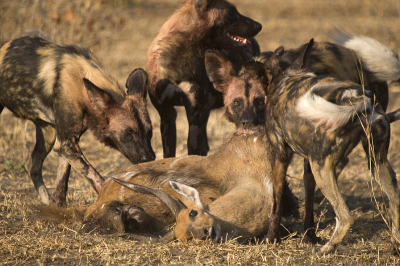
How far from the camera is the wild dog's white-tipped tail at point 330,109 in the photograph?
117 inches

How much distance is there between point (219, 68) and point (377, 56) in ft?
3.75

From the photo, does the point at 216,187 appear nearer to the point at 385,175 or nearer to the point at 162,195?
the point at 162,195

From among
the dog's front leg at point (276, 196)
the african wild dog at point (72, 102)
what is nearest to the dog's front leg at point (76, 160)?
the african wild dog at point (72, 102)

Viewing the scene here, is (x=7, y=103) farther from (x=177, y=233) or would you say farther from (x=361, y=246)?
(x=361, y=246)

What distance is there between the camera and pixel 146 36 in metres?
13.2

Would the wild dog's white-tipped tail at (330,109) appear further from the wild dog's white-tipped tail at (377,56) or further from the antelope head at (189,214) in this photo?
the wild dog's white-tipped tail at (377,56)

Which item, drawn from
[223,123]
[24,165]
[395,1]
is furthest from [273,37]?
[24,165]

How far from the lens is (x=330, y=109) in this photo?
2961 millimetres

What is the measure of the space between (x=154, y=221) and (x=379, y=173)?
4.80 feet

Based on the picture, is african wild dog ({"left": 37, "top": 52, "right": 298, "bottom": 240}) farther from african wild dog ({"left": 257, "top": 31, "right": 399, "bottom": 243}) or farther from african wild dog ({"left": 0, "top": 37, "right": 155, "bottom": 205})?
african wild dog ({"left": 0, "top": 37, "right": 155, "bottom": 205})

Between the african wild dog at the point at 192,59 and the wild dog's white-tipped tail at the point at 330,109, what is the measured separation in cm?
225

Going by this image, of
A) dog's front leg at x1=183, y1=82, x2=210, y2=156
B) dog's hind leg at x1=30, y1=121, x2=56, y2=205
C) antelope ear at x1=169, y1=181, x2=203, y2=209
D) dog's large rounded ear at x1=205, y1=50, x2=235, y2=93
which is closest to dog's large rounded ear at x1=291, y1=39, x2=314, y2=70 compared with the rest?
dog's large rounded ear at x1=205, y1=50, x2=235, y2=93

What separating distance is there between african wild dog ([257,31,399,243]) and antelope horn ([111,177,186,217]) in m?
0.86

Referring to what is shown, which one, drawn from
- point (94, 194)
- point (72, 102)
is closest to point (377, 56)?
point (72, 102)
